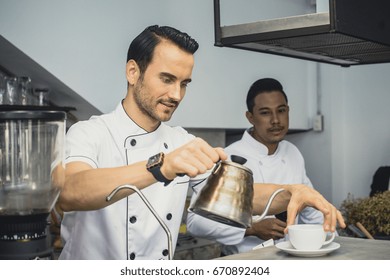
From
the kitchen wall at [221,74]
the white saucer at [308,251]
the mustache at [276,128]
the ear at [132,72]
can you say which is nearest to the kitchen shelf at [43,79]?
the kitchen wall at [221,74]

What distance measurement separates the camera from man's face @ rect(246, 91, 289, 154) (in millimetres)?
2301

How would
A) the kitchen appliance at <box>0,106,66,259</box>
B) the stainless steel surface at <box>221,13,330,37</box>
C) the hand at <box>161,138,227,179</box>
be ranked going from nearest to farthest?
the kitchen appliance at <box>0,106,66,259</box>, the hand at <box>161,138,227,179</box>, the stainless steel surface at <box>221,13,330,37</box>

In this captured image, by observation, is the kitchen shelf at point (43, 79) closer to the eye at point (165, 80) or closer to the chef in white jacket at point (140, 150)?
the chef in white jacket at point (140, 150)

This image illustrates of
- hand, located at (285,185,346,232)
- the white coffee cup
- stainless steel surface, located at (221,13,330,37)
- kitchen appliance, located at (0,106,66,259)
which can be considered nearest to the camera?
kitchen appliance, located at (0,106,66,259)

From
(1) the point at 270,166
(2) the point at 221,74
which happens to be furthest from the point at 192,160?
(2) the point at 221,74

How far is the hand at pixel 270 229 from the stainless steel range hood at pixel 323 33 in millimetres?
555

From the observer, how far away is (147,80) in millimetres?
1490

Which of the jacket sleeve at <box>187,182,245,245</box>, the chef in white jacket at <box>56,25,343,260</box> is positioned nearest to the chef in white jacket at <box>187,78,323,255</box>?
the jacket sleeve at <box>187,182,245,245</box>

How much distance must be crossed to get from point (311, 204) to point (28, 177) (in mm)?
689

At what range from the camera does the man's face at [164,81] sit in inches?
57.1

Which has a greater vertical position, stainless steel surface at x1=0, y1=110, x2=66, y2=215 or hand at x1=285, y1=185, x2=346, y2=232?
stainless steel surface at x1=0, y1=110, x2=66, y2=215

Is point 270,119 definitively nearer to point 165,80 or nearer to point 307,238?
point 165,80

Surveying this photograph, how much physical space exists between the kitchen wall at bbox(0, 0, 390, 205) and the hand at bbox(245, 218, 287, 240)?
0.61 meters

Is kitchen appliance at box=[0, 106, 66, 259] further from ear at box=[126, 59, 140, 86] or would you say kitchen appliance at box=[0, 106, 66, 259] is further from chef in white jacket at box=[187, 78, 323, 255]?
chef in white jacket at box=[187, 78, 323, 255]
